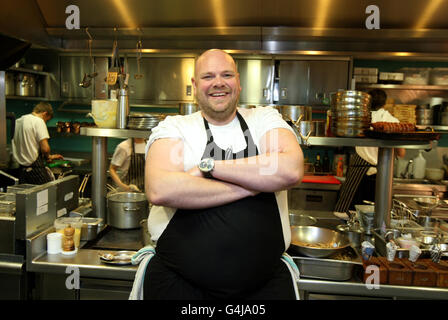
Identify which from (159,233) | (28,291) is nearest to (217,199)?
(159,233)

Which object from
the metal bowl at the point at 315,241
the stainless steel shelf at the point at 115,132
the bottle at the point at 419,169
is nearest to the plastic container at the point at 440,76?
the bottle at the point at 419,169

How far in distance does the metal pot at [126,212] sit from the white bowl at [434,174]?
3956mm

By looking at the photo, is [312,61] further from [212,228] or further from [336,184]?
[212,228]

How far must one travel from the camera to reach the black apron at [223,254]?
4.84 ft

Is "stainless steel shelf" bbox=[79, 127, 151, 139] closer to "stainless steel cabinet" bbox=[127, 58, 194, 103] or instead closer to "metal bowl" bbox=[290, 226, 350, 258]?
"metal bowl" bbox=[290, 226, 350, 258]

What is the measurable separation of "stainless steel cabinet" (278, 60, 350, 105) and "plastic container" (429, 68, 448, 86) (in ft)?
3.59

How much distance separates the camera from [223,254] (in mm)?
1471

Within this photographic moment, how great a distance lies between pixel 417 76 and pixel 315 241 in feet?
12.1

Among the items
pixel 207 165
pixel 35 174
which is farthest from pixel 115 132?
pixel 35 174

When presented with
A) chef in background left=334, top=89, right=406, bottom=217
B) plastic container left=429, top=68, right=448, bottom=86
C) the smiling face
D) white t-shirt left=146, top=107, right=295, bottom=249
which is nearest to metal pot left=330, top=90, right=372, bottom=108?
white t-shirt left=146, top=107, right=295, bottom=249

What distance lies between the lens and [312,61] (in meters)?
4.92

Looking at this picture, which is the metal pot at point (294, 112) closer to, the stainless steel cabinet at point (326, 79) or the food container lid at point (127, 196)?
the food container lid at point (127, 196)

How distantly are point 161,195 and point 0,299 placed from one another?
131 centimetres

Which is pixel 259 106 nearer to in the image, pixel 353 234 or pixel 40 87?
pixel 353 234
